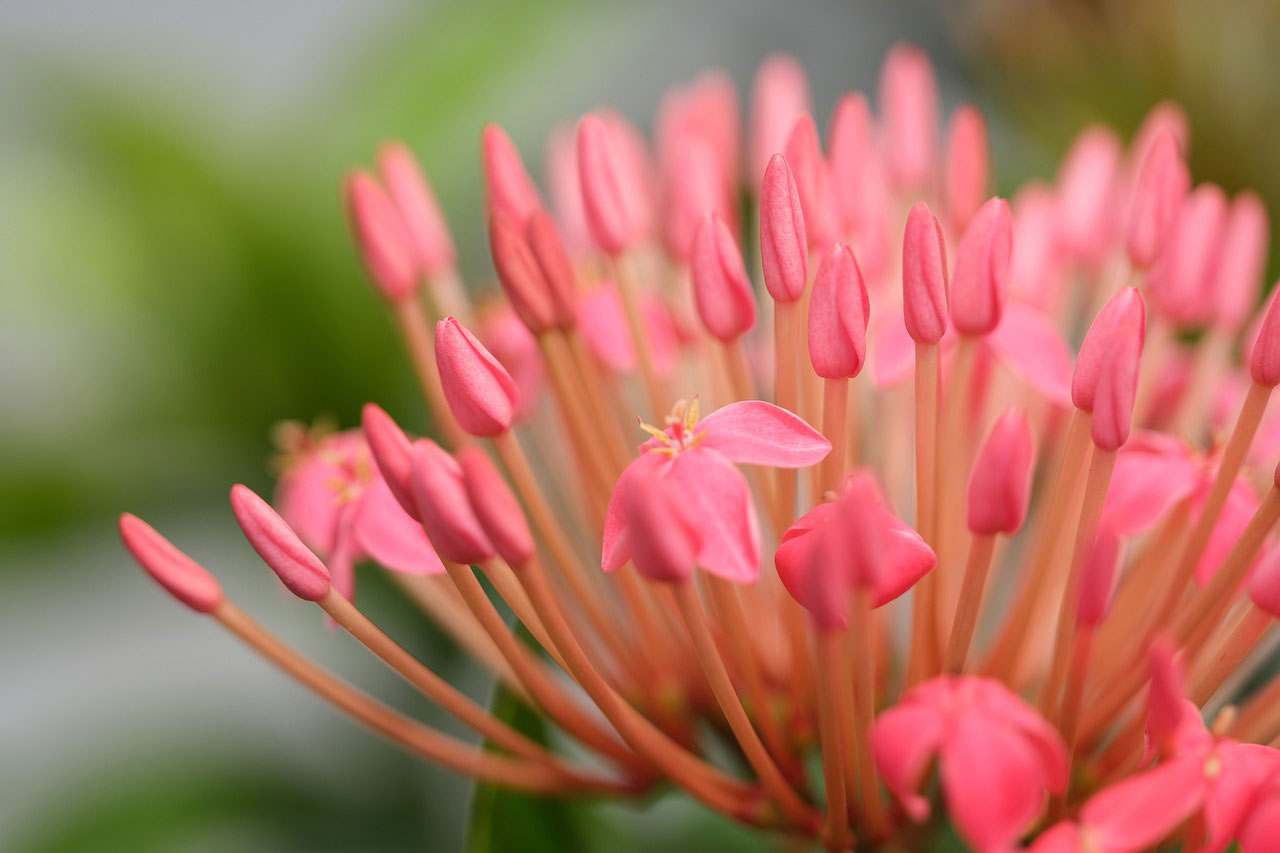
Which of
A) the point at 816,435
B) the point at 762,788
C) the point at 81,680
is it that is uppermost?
the point at 816,435

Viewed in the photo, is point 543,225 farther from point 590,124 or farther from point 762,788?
point 762,788

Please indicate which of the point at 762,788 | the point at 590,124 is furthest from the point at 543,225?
the point at 762,788

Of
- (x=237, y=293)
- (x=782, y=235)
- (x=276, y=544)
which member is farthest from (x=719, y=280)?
(x=237, y=293)

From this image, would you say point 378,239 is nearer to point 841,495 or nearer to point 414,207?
point 414,207

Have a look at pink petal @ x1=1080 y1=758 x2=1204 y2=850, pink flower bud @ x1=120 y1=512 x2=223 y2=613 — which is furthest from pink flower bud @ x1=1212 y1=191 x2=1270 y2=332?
pink flower bud @ x1=120 y1=512 x2=223 y2=613

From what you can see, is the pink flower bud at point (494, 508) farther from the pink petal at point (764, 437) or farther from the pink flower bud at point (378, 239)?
the pink flower bud at point (378, 239)

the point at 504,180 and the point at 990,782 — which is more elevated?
the point at 504,180

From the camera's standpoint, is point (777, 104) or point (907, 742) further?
point (777, 104)
